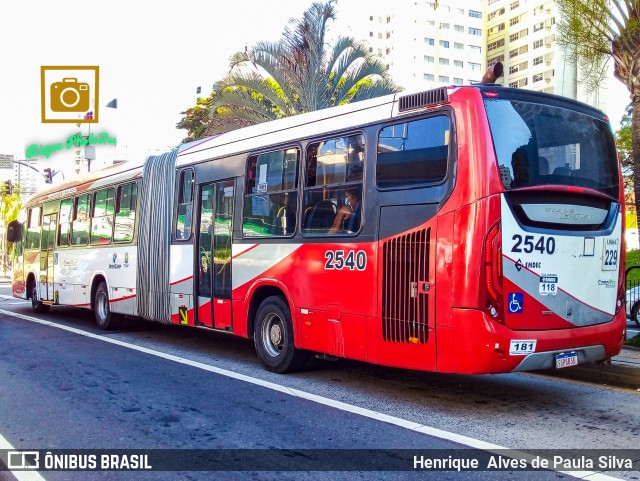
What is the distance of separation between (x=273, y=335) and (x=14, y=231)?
12.0m

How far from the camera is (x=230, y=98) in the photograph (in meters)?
18.5

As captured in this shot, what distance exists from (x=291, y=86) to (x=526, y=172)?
13.1m

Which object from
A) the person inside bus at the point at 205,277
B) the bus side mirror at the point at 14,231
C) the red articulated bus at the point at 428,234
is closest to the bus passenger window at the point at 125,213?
the person inside bus at the point at 205,277

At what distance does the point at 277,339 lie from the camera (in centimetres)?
893

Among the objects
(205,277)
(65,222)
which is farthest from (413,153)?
(65,222)

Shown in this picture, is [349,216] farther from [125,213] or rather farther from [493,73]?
[125,213]

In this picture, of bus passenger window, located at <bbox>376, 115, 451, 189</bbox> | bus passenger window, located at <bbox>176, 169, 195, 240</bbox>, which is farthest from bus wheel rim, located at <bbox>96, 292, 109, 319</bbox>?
bus passenger window, located at <bbox>376, 115, 451, 189</bbox>

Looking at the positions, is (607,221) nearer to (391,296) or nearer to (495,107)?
(495,107)

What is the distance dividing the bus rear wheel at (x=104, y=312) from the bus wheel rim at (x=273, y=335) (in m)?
5.51

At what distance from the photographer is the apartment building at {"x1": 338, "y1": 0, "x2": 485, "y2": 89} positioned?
3883 inches

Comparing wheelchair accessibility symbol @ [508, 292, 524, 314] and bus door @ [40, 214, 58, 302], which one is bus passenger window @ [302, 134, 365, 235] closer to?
wheelchair accessibility symbol @ [508, 292, 524, 314]

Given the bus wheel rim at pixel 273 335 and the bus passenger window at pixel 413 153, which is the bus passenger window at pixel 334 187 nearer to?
the bus passenger window at pixel 413 153

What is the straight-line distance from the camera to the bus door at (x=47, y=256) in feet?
52.9

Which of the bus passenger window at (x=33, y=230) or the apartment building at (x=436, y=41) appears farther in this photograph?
the apartment building at (x=436, y=41)
